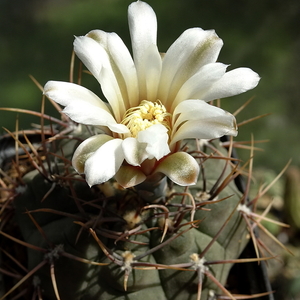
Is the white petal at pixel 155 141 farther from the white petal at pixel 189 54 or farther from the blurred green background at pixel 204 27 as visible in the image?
the blurred green background at pixel 204 27

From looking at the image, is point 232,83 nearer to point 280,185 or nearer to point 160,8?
point 280,185

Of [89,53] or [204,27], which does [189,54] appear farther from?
[204,27]

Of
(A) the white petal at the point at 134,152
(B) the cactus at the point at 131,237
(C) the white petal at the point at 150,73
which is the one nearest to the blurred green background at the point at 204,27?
(B) the cactus at the point at 131,237

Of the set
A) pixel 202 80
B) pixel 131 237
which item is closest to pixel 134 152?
pixel 202 80

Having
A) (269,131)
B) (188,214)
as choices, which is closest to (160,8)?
(269,131)

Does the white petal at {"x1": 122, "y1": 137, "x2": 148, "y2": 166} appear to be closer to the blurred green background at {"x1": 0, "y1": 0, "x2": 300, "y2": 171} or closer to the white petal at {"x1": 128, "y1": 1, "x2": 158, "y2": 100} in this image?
the white petal at {"x1": 128, "y1": 1, "x2": 158, "y2": 100}

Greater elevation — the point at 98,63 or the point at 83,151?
the point at 98,63
